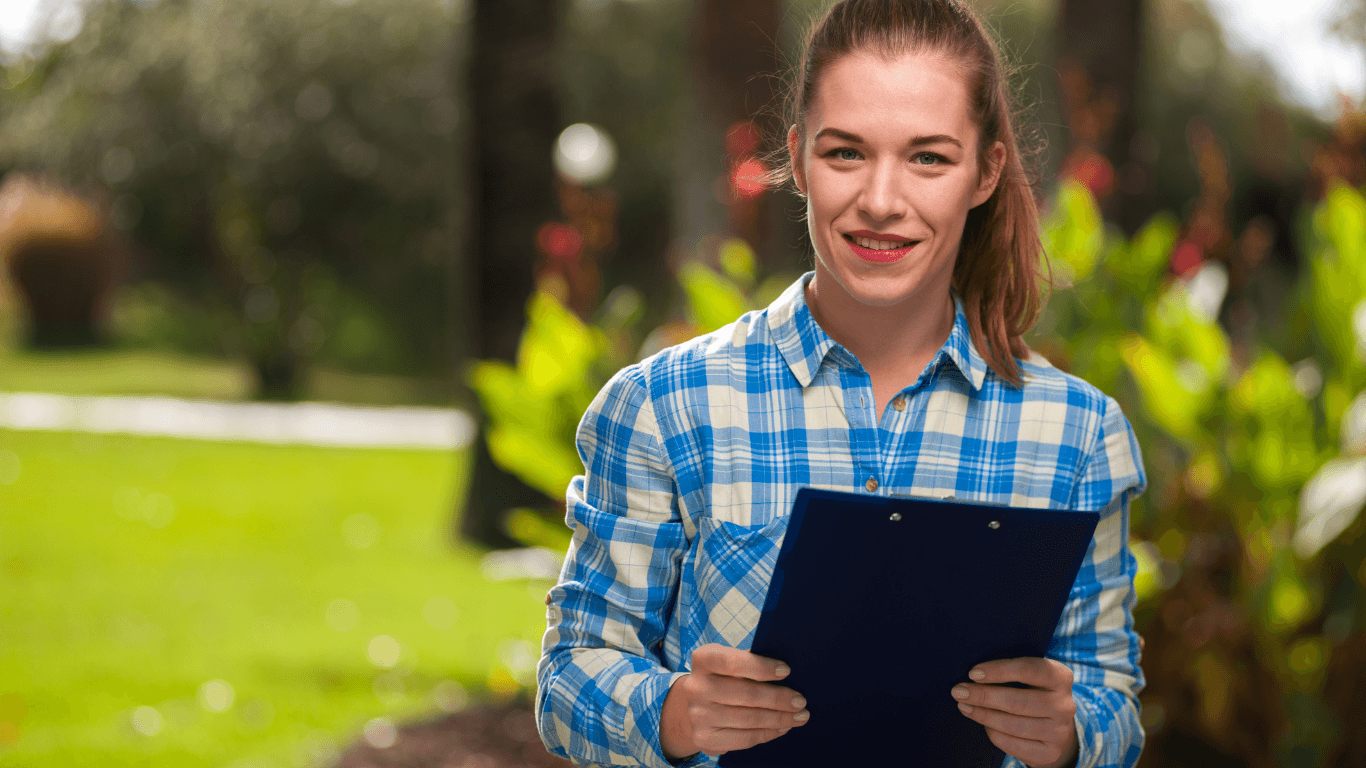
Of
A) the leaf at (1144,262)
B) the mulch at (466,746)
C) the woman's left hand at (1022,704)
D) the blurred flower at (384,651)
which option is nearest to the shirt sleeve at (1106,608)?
the woman's left hand at (1022,704)

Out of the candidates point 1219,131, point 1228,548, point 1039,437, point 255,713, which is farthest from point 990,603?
point 1219,131

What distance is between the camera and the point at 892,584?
1295 mm

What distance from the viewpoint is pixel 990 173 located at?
1537mm

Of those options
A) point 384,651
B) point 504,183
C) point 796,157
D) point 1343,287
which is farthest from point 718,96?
point 796,157

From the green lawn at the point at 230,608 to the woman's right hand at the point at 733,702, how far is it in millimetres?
2550

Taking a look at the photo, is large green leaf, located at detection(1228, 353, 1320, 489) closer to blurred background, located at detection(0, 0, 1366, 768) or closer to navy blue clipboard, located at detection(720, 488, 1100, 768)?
blurred background, located at detection(0, 0, 1366, 768)

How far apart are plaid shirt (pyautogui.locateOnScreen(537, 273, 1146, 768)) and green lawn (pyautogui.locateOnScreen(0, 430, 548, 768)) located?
7.93 feet

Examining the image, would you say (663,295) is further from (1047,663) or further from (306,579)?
(1047,663)

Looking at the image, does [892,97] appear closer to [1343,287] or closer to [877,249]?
[877,249]

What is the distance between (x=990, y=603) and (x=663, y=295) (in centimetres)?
1585

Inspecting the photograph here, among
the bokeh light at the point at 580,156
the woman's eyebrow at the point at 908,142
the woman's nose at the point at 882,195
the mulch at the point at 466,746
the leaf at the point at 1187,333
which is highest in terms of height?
the bokeh light at the point at 580,156

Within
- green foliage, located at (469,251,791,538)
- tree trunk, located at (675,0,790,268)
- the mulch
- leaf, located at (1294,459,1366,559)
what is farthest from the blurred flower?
leaf, located at (1294,459,1366,559)

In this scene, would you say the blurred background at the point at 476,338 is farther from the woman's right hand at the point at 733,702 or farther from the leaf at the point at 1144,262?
the woman's right hand at the point at 733,702

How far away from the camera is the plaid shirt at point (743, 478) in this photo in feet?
4.80
